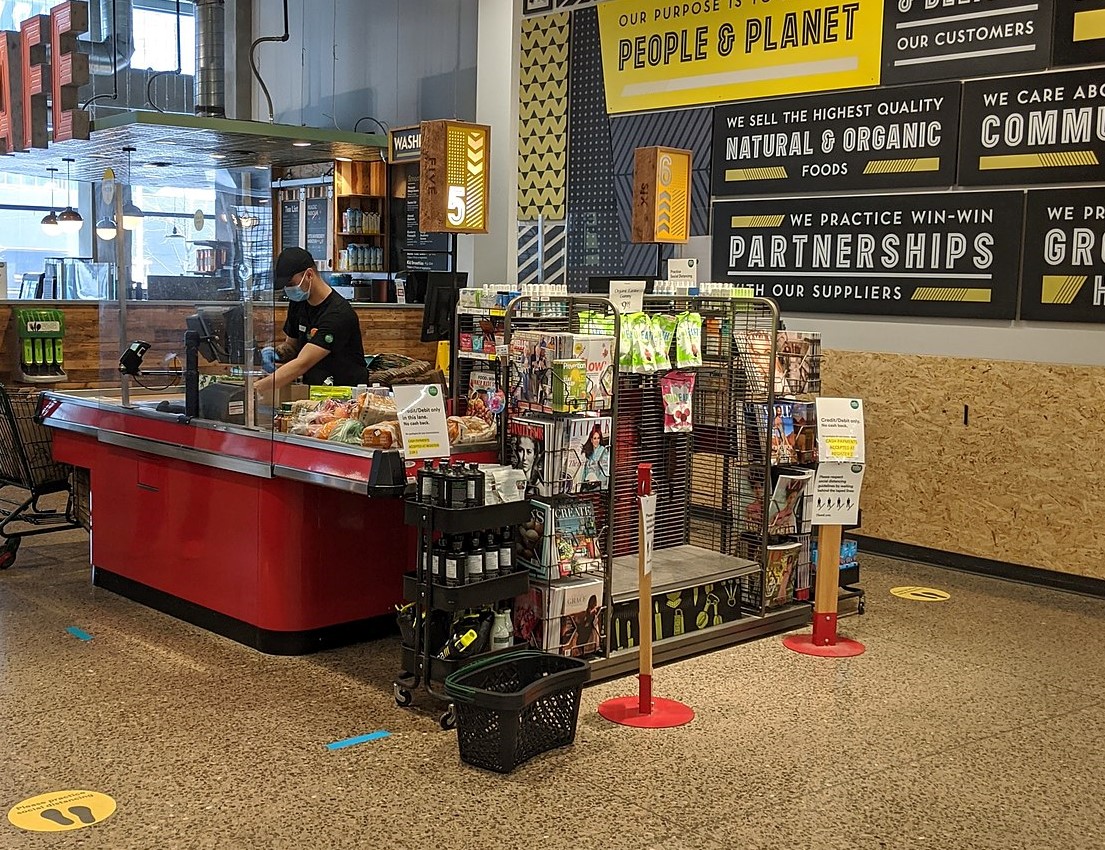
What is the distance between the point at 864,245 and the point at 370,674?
415cm

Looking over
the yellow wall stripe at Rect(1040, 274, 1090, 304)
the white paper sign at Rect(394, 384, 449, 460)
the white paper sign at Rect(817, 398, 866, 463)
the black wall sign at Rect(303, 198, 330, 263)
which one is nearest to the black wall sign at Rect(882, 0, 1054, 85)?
the yellow wall stripe at Rect(1040, 274, 1090, 304)

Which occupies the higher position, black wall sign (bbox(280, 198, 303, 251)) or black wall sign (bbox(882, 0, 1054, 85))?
black wall sign (bbox(882, 0, 1054, 85))

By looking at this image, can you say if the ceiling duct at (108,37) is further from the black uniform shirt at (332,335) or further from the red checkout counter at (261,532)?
the red checkout counter at (261,532)

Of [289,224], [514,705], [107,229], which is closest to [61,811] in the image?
[514,705]

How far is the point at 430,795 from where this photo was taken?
3670 mm

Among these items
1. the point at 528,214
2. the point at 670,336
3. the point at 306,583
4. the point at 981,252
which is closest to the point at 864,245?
the point at 981,252

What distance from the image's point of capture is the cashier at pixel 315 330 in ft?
19.3

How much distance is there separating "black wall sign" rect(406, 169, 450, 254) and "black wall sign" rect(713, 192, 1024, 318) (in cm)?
418

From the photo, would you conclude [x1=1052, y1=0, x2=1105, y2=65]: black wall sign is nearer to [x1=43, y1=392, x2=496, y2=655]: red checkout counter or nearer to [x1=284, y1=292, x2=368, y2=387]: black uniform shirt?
[x1=43, y1=392, x2=496, y2=655]: red checkout counter

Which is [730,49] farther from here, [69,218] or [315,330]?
[69,218]

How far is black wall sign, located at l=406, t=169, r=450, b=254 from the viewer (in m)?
11.6

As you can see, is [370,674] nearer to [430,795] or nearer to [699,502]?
[430,795]

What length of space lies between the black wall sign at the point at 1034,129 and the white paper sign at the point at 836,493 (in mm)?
2311

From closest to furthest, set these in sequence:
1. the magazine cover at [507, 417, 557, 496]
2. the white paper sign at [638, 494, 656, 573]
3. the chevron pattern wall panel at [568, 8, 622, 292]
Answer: the white paper sign at [638, 494, 656, 573] < the magazine cover at [507, 417, 557, 496] < the chevron pattern wall panel at [568, 8, 622, 292]
